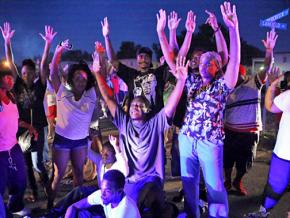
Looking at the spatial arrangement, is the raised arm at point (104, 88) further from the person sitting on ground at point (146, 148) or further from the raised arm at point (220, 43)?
the raised arm at point (220, 43)

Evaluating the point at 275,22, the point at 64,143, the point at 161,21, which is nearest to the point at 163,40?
the point at 161,21

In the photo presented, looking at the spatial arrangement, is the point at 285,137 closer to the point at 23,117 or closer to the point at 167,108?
the point at 167,108

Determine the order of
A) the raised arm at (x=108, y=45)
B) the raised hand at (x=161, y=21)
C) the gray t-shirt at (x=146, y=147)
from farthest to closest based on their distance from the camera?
the raised arm at (x=108, y=45) → the raised hand at (x=161, y=21) → the gray t-shirt at (x=146, y=147)

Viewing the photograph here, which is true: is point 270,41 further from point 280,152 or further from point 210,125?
point 210,125

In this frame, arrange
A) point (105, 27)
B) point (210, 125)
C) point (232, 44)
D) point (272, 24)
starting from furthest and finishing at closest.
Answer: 1. point (272, 24)
2. point (105, 27)
3. point (210, 125)
4. point (232, 44)

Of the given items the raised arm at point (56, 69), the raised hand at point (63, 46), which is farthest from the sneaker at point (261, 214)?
the raised hand at point (63, 46)

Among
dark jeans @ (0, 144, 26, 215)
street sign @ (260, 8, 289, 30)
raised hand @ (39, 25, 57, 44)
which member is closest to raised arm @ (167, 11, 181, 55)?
raised hand @ (39, 25, 57, 44)

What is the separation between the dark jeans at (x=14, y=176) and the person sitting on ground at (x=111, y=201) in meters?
0.85

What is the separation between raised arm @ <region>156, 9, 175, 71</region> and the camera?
3867 mm

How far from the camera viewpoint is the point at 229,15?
3.26 meters

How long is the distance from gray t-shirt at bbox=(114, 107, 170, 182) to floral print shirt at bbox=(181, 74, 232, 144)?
0.88 ft

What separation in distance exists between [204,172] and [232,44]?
3.97 feet

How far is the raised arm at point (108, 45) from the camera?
430cm

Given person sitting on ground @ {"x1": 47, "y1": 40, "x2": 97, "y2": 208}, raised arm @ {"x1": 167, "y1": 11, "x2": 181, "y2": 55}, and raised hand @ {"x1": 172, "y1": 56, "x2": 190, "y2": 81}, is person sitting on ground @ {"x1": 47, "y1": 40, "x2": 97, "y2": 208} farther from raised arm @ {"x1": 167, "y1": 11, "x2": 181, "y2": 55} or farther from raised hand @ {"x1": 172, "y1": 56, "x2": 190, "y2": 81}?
raised hand @ {"x1": 172, "y1": 56, "x2": 190, "y2": 81}
